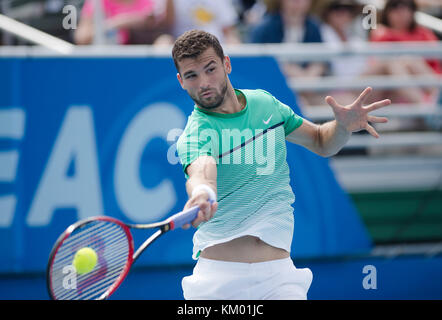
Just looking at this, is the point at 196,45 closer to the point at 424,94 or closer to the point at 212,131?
the point at 212,131

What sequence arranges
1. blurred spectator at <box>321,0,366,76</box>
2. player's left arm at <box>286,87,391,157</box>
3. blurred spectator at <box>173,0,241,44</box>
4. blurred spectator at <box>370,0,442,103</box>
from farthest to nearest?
blurred spectator at <box>321,0,366,76</box> < blurred spectator at <box>370,0,442,103</box> < blurred spectator at <box>173,0,241,44</box> < player's left arm at <box>286,87,391,157</box>

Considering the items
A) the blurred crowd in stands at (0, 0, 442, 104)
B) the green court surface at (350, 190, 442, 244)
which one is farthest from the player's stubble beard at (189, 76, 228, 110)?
the green court surface at (350, 190, 442, 244)

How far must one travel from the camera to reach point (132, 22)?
6492 mm

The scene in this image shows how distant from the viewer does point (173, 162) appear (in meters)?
5.67

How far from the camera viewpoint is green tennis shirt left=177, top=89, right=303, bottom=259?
125 inches

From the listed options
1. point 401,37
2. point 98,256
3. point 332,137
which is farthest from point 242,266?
point 401,37

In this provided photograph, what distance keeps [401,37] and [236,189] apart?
416 centimetres

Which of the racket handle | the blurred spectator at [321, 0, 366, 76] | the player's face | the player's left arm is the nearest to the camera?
the racket handle

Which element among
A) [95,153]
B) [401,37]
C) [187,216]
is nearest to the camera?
[187,216]

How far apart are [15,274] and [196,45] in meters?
3.22

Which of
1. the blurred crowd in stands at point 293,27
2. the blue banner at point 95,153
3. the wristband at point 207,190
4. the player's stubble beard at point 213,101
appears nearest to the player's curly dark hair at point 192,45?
the player's stubble beard at point 213,101

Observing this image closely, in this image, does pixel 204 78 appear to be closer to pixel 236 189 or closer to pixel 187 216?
pixel 236 189

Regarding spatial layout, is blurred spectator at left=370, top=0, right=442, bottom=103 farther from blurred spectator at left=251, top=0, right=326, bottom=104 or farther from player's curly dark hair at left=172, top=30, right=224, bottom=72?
player's curly dark hair at left=172, top=30, right=224, bottom=72

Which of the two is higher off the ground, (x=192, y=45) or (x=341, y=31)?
(x=341, y=31)
